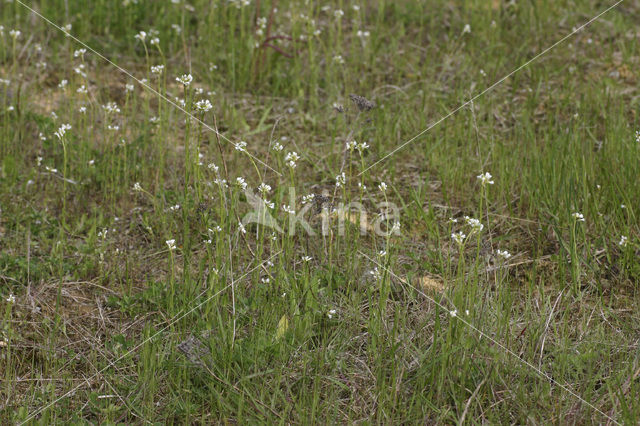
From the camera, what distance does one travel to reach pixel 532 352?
2748 millimetres

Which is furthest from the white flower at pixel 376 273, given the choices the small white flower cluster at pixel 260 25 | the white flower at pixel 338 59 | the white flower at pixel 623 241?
the small white flower cluster at pixel 260 25

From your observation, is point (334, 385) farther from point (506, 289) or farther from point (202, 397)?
point (506, 289)

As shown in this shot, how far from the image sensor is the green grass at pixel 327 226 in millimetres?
2656

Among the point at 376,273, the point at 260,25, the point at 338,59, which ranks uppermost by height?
the point at 260,25

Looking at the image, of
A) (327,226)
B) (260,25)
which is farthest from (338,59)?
(327,226)

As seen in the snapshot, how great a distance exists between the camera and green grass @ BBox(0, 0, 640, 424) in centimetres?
266

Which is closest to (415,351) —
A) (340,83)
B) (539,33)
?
(340,83)

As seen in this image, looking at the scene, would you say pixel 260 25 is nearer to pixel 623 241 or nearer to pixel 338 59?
pixel 338 59

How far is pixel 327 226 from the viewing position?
344 cm

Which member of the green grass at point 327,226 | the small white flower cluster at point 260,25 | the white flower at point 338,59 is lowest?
the green grass at point 327,226

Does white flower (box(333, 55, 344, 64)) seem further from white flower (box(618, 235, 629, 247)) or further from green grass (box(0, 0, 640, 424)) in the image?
white flower (box(618, 235, 629, 247))

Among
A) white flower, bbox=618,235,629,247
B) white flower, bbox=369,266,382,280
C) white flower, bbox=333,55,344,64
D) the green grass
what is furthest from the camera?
white flower, bbox=333,55,344,64

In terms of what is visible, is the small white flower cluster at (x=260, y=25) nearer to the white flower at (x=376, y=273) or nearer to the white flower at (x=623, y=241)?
the white flower at (x=376, y=273)

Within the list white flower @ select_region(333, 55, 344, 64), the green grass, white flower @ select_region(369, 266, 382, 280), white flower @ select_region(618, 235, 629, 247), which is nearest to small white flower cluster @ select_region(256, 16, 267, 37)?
the green grass
